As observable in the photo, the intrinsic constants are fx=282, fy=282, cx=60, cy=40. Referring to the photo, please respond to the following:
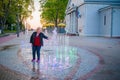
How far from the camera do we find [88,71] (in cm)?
980

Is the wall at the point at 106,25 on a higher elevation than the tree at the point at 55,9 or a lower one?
lower

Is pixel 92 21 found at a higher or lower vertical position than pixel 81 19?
lower

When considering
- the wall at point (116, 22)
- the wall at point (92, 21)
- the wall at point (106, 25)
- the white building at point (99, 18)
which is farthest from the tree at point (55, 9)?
the wall at point (116, 22)

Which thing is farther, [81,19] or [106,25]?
[81,19]

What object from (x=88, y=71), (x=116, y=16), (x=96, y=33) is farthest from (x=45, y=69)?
(x=96, y=33)

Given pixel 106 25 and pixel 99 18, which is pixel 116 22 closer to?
pixel 106 25

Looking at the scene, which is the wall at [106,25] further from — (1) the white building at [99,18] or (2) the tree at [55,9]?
(2) the tree at [55,9]

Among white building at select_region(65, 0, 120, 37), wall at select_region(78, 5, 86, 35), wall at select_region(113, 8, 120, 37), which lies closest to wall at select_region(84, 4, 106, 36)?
white building at select_region(65, 0, 120, 37)

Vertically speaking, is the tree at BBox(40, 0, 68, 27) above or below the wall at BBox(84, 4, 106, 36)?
above

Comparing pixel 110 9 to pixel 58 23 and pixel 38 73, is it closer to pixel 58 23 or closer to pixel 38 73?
pixel 38 73

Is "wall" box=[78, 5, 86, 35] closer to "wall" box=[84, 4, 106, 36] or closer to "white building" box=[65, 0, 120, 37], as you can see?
"white building" box=[65, 0, 120, 37]

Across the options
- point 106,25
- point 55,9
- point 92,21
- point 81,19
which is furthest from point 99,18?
point 55,9

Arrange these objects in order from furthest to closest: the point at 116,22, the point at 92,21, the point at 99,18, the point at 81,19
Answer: the point at 81,19 → the point at 92,21 → the point at 99,18 → the point at 116,22

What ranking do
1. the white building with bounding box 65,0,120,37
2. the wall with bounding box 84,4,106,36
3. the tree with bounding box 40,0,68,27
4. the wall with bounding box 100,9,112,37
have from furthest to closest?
the tree with bounding box 40,0,68,27 → the wall with bounding box 84,4,106,36 → the wall with bounding box 100,9,112,37 → the white building with bounding box 65,0,120,37
